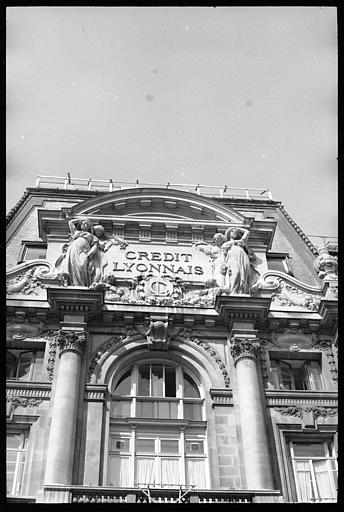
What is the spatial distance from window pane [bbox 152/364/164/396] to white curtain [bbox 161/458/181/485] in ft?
7.65

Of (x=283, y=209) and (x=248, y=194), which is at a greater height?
(x=248, y=194)

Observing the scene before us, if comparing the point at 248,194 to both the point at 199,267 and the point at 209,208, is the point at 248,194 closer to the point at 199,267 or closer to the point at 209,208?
the point at 209,208

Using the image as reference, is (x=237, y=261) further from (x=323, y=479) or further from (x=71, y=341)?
(x=323, y=479)

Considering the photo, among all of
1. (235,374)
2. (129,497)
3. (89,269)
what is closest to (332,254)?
(235,374)

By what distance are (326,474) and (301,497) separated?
1126mm

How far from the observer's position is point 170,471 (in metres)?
19.9

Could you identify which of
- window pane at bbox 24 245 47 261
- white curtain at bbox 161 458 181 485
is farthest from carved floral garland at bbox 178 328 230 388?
window pane at bbox 24 245 47 261

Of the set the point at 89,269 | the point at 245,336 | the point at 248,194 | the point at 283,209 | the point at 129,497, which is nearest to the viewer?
the point at 129,497

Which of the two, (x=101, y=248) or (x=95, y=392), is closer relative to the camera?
(x=95, y=392)

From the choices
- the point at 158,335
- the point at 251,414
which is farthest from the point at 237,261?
the point at 251,414

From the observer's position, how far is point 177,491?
18.1 m

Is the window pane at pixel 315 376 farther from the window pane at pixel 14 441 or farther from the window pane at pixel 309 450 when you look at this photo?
the window pane at pixel 14 441

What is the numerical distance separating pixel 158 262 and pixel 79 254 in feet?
9.38

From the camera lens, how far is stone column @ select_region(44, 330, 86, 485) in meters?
18.6
